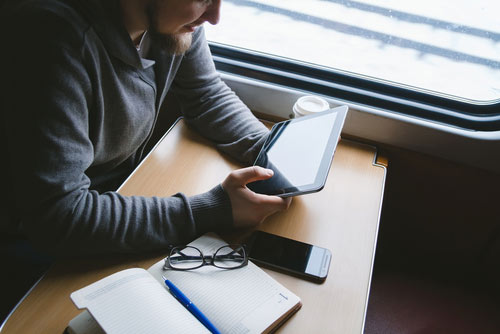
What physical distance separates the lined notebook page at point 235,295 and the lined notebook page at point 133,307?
5 centimetres

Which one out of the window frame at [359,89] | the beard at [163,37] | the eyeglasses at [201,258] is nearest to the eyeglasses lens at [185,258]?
the eyeglasses at [201,258]

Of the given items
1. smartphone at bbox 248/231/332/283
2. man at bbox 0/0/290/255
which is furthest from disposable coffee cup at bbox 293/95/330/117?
smartphone at bbox 248/231/332/283

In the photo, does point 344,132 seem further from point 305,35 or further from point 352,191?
point 305,35

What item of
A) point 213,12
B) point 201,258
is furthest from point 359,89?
point 201,258

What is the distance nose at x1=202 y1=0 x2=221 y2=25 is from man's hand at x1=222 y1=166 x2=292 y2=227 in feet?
1.32

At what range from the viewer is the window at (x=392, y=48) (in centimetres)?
129

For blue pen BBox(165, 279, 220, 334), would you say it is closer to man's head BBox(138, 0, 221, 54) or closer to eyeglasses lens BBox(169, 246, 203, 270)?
eyeglasses lens BBox(169, 246, 203, 270)

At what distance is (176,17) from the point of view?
93 centimetres

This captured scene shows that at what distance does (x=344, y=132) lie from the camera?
4.45ft

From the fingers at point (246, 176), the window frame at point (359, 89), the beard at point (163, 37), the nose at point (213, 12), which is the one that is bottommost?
the fingers at point (246, 176)

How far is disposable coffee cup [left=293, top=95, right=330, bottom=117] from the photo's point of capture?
3.99 feet

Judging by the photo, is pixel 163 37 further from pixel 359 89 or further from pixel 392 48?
pixel 392 48

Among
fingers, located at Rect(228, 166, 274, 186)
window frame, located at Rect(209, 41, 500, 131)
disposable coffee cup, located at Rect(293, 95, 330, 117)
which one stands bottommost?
fingers, located at Rect(228, 166, 274, 186)

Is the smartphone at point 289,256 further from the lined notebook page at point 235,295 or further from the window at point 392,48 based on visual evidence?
the window at point 392,48
